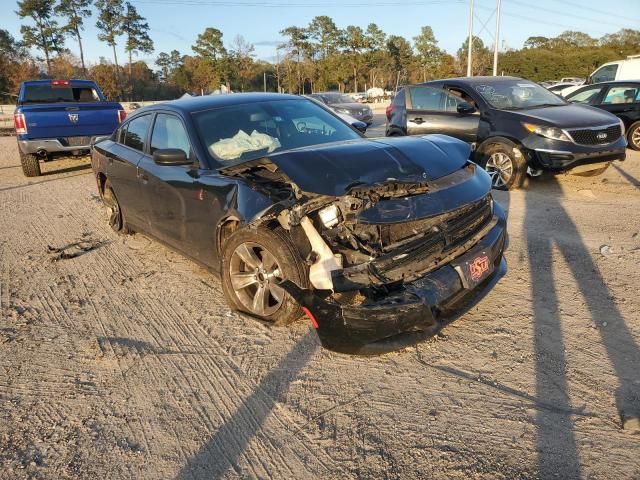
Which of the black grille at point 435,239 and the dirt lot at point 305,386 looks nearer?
the dirt lot at point 305,386

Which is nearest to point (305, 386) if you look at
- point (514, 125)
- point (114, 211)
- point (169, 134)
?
point (169, 134)

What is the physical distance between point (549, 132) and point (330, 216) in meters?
5.30

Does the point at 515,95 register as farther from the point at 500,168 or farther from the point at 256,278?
the point at 256,278

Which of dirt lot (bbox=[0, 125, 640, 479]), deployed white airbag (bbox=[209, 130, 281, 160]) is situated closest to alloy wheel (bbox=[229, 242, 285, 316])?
dirt lot (bbox=[0, 125, 640, 479])

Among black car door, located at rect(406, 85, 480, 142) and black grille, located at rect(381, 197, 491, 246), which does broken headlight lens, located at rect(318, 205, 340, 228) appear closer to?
black grille, located at rect(381, 197, 491, 246)

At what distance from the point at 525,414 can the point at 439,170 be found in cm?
172

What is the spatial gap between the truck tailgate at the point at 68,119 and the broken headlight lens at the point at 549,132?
793cm

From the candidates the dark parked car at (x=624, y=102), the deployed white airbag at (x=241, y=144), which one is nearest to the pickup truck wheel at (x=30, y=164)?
the deployed white airbag at (x=241, y=144)

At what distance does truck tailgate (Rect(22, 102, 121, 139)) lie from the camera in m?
9.80

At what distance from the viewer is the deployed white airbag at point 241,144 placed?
424cm

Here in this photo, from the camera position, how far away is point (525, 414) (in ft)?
8.90

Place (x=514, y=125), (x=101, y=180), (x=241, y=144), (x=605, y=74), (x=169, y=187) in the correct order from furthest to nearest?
1. (x=605, y=74)
2. (x=514, y=125)
3. (x=101, y=180)
4. (x=169, y=187)
5. (x=241, y=144)

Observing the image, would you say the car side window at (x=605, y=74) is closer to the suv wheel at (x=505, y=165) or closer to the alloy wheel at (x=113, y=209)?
the suv wheel at (x=505, y=165)

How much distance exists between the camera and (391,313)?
2.94 metres
